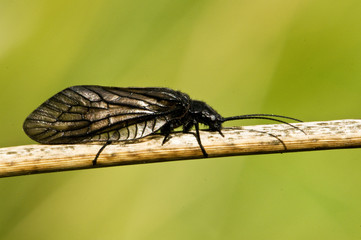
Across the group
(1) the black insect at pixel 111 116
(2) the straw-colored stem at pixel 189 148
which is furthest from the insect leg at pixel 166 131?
(2) the straw-colored stem at pixel 189 148

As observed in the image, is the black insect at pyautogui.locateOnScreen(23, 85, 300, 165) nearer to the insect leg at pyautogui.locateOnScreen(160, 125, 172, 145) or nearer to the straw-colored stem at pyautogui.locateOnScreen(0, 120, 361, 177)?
the insect leg at pyautogui.locateOnScreen(160, 125, 172, 145)

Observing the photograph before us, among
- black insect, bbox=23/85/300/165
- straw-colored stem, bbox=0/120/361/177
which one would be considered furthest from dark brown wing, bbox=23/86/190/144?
straw-colored stem, bbox=0/120/361/177

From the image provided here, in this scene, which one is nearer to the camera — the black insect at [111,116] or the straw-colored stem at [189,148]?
the straw-colored stem at [189,148]

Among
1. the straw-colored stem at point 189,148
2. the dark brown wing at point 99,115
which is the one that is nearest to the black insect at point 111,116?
the dark brown wing at point 99,115

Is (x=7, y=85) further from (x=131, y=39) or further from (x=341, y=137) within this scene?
(x=341, y=137)

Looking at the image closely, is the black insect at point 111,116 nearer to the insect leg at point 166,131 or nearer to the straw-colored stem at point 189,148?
the insect leg at point 166,131

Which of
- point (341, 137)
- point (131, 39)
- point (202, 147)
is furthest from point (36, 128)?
point (341, 137)

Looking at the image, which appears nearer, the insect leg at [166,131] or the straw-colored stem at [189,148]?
the straw-colored stem at [189,148]
